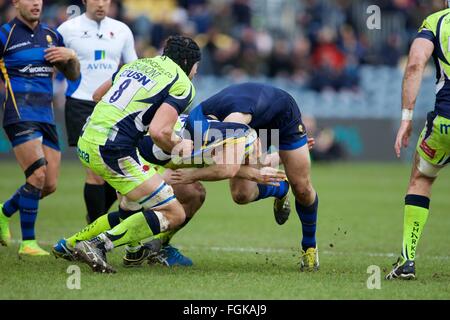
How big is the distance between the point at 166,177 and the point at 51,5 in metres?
16.2

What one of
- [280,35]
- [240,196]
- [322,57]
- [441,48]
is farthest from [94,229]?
[280,35]

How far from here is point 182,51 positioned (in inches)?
303

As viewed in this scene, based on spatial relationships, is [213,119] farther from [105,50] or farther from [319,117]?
[319,117]

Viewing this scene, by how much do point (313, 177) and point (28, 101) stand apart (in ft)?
38.4

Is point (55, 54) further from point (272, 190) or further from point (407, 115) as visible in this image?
point (407, 115)

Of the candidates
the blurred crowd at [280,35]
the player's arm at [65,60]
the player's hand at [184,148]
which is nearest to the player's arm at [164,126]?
the player's hand at [184,148]

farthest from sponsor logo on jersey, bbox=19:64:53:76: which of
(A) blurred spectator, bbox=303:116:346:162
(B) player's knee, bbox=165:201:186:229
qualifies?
(A) blurred spectator, bbox=303:116:346:162

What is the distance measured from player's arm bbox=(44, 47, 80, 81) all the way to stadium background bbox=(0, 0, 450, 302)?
6.70 ft

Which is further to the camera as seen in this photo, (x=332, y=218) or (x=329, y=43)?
(x=329, y=43)

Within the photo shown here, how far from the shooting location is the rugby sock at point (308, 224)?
836cm

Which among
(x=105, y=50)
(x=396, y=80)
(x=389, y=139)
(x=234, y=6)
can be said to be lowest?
(x=389, y=139)

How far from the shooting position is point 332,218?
42.2ft

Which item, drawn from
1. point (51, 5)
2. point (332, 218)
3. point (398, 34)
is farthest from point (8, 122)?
point (398, 34)

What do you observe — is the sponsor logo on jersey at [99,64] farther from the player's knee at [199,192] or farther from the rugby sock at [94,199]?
the player's knee at [199,192]
